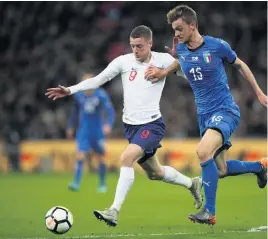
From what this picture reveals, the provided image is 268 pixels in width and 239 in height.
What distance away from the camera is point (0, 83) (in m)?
20.5

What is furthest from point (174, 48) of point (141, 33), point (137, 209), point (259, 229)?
point (137, 209)

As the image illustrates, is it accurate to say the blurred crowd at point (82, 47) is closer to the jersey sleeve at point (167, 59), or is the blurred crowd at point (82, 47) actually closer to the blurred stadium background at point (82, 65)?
the blurred stadium background at point (82, 65)

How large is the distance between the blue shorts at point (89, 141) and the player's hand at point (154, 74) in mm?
5957

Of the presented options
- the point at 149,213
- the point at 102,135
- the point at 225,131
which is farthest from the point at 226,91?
the point at 102,135

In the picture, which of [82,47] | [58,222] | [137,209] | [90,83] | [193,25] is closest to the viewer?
[58,222]

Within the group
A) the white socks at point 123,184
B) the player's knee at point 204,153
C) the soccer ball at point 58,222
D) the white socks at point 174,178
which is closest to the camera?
the soccer ball at point 58,222

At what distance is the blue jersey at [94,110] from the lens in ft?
44.0

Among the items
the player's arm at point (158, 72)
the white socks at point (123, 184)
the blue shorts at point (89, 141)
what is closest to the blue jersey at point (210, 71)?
the player's arm at point (158, 72)

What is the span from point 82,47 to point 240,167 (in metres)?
13.5

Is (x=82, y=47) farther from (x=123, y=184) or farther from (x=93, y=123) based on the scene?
(x=123, y=184)

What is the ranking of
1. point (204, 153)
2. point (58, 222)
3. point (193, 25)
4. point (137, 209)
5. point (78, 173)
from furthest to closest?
point (78, 173)
point (137, 209)
point (193, 25)
point (204, 153)
point (58, 222)

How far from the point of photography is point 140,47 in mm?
7629

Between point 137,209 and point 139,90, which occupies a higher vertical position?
point 139,90

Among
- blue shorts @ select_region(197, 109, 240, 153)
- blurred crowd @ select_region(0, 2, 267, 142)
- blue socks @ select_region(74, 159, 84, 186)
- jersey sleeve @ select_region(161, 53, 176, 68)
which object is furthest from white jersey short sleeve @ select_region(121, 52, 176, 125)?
blurred crowd @ select_region(0, 2, 267, 142)
